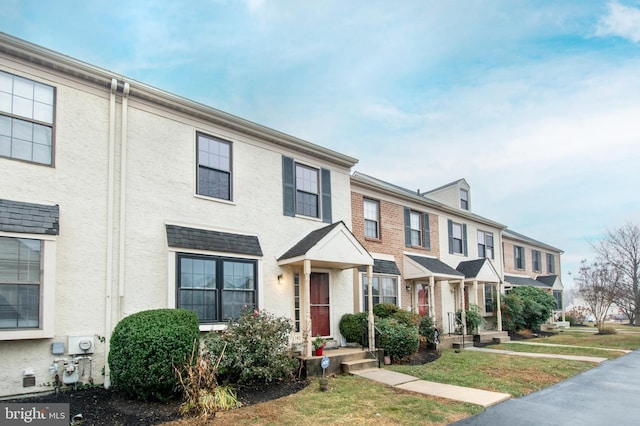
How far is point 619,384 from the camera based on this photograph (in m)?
9.42

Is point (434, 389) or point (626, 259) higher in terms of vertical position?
point (626, 259)

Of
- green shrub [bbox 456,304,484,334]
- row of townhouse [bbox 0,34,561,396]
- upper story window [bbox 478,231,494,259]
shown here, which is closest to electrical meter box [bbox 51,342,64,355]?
row of townhouse [bbox 0,34,561,396]

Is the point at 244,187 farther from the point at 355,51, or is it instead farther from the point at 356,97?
the point at 356,97

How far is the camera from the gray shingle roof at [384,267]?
48.8ft

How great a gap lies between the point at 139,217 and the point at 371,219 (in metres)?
8.85

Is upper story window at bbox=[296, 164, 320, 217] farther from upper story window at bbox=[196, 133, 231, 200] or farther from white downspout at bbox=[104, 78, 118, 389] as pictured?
white downspout at bbox=[104, 78, 118, 389]

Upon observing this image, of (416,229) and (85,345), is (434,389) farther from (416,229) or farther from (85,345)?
(416,229)

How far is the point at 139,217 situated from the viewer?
29.5 feet

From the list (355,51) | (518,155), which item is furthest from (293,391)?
(518,155)

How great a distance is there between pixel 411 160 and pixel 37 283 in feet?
63.9

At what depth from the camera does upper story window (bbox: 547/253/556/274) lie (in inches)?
1233

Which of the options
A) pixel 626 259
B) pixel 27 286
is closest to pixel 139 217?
pixel 27 286

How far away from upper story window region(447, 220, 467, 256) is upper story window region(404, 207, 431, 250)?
6.99ft

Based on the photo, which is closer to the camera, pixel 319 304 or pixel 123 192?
pixel 123 192
